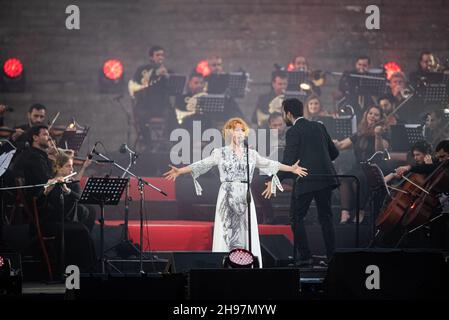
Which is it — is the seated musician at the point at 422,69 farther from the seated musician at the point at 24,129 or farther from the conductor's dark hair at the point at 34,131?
the conductor's dark hair at the point at 34,131

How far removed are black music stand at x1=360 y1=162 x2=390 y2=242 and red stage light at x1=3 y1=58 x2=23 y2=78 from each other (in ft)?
20.9

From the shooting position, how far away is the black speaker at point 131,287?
748cm

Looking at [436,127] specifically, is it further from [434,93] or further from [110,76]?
[110,76]

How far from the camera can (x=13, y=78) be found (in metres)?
15.9

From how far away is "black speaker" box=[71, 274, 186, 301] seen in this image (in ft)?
24.6

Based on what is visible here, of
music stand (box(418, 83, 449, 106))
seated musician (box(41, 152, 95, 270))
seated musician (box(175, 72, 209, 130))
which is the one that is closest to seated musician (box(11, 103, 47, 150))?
seated musician (box(41, 152, 95, 270))

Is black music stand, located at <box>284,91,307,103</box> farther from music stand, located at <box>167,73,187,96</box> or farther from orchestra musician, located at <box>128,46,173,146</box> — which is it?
orchestra musician, located at <box>128,46,173,146</box>

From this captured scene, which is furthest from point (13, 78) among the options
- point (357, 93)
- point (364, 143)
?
point (364, 143)

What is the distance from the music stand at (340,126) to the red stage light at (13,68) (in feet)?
16.0

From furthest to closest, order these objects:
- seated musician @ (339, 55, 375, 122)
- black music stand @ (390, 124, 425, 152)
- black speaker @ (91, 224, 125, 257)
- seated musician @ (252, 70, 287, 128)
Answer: seated musician @ (252, 70, 287, 128), seated musician @ (339, 55, 375, 122), black music stand @ (390, 124, 425, 152), black speaker @ (91, 224, 125, 257)

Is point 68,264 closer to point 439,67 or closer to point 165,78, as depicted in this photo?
point 165,78

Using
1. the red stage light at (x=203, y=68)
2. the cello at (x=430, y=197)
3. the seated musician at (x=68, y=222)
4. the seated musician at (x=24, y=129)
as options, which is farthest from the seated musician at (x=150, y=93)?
the cello at (x=430, y=197)

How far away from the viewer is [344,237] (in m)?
12.5

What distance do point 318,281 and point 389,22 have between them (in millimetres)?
10449
